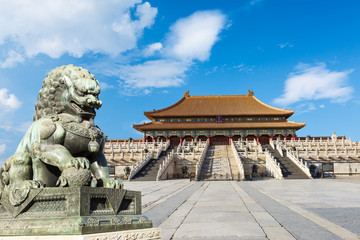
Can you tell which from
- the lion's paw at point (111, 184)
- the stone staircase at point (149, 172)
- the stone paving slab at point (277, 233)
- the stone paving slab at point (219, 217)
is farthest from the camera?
the stone staircase at point (149, 172)

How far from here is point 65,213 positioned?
8.51ft

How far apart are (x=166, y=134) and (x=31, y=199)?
43.9 m

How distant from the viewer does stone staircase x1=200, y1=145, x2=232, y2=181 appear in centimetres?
2323

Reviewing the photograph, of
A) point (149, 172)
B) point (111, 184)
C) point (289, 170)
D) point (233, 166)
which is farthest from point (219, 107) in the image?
point (111, 184)

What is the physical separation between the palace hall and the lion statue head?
4229 centimetres

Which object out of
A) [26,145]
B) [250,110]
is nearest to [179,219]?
[26,145]

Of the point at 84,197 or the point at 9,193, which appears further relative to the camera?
the point at 9,193

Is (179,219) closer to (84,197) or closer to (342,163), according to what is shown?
(84,197)

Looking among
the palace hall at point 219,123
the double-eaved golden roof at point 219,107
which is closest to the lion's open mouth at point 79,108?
the palace hall at point 219,123

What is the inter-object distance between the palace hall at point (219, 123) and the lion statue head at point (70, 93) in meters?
42.3

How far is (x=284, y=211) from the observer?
267 inches

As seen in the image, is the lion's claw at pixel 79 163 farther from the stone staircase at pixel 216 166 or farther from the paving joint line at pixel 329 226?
the stone staircase at pixel 216 166

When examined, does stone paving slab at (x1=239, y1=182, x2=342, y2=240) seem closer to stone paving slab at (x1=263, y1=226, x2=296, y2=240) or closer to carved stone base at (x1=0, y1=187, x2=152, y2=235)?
stone paving slab at (x1=263, y1=226, x2=296, y2=240)

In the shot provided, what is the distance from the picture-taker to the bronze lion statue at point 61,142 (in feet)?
9.21
